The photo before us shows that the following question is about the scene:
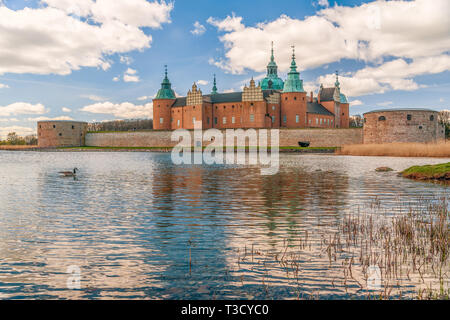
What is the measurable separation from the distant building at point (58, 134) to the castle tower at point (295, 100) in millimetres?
45713

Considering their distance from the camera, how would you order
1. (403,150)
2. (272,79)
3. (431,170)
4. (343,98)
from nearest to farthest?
(431,170) → (403,150) → (272,79) → (343,98)

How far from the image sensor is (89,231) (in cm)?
789

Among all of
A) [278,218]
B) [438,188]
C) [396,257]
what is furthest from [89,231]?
[438,188]

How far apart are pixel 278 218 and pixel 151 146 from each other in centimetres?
7058

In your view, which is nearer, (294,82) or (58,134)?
(294,82)

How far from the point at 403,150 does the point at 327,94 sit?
51.7 metres

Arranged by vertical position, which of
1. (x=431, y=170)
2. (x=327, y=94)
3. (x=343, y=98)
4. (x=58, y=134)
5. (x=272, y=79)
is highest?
(x=272, y=79)

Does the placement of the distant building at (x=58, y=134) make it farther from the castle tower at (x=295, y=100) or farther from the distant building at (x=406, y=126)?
the distant building at (x=406, y=126)

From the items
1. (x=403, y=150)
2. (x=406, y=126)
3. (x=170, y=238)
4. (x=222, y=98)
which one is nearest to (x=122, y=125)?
(x=222, y=98)

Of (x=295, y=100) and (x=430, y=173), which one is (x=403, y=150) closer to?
(x=430, y=173)

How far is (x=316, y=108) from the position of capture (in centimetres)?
8325

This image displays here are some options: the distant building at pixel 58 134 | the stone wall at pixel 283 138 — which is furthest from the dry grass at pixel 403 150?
the distant building at pixel 58 134

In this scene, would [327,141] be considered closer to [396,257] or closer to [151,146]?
[151,146]

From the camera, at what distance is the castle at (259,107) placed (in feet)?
244
